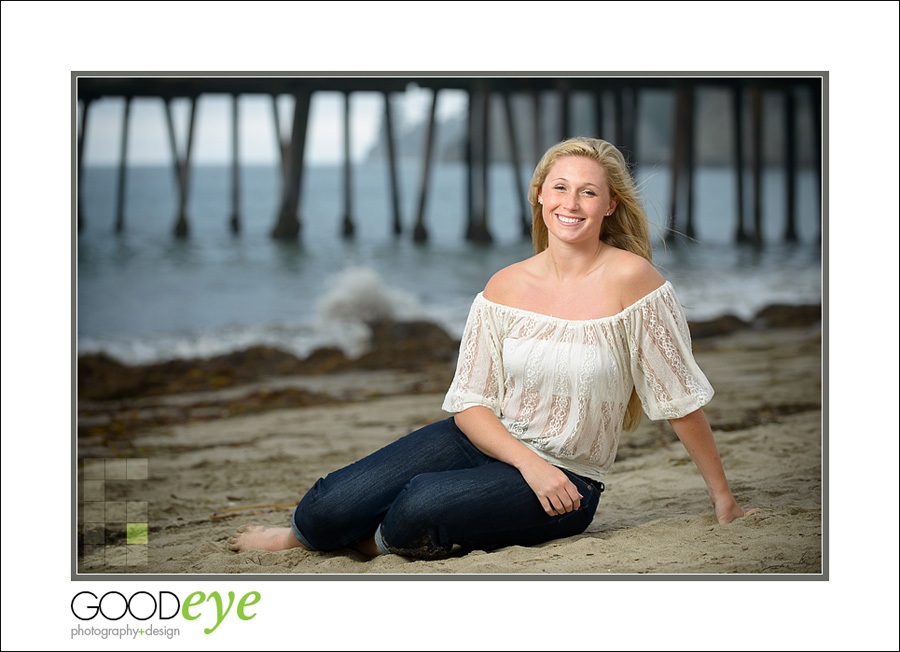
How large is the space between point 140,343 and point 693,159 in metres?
3.99

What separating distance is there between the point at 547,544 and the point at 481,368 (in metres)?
0.46

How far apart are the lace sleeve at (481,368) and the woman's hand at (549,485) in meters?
0.19

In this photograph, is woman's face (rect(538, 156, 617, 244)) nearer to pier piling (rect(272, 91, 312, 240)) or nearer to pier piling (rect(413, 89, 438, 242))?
pier piling (rect(272, 91, 312, 240))

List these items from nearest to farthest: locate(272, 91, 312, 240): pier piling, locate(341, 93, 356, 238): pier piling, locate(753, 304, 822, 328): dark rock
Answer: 1. locate(272, 91, 312, 240): pier piling
2. locate(341, 93, 356, 238): pier piling
3. locate(753, 304, 822, 328): dark rock

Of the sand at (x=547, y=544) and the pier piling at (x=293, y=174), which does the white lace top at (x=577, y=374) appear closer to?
the sand at (x=547, y=544)

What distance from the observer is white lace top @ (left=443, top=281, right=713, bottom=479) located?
74.3 inches

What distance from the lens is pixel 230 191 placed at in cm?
530

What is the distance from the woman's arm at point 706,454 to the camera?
6.31ft

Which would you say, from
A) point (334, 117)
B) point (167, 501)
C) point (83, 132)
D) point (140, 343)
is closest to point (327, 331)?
point (140, 343)

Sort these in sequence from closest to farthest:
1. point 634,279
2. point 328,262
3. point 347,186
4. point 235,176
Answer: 1. point 634,279
2. point 235,176
3. point 347,186
4. point 328,262

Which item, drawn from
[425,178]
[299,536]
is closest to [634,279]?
[299,536]

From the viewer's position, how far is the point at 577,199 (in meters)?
1.93

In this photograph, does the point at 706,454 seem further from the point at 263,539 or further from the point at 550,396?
the point at 263,539

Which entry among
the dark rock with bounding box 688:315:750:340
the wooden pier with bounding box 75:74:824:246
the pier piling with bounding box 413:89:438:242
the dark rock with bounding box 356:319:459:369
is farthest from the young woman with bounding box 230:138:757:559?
the dark rock with bounding box 688:315:750:340
